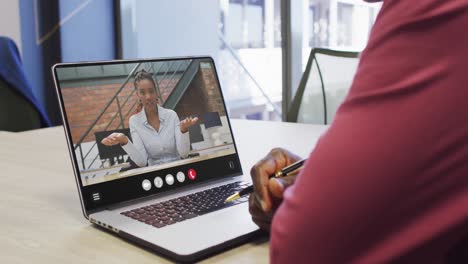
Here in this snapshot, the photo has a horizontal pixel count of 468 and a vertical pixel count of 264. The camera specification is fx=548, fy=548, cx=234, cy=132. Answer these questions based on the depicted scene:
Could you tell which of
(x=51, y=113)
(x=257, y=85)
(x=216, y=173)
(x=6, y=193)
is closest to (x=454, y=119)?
(x=216, y=173)

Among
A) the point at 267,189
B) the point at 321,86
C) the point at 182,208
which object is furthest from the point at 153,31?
the point at 267,189

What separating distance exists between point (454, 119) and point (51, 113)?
4.11 meters

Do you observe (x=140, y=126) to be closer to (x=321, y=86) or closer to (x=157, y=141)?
(x=157, y=141)

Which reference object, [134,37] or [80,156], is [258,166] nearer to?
[80,156]

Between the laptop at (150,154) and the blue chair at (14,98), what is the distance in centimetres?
186

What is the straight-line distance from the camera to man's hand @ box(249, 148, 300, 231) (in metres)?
0.73

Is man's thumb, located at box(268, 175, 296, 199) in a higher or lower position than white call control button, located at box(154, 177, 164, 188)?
higher

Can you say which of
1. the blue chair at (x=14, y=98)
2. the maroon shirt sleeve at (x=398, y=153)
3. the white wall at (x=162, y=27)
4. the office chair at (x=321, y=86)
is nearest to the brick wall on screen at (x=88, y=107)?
the maroon shirt sleeve at (x=398, y=153)

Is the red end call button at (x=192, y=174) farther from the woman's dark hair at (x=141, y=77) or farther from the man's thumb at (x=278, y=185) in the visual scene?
the man's thumb at (x=278, y=185)

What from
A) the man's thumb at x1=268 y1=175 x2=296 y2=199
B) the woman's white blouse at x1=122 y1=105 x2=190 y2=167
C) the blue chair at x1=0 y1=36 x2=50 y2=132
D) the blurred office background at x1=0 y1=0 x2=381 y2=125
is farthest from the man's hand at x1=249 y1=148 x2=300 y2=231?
the blurred office background at x1=0 y1=0 x2=381 y2=125

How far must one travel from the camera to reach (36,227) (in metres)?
0.85

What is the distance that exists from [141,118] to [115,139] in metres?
0.06

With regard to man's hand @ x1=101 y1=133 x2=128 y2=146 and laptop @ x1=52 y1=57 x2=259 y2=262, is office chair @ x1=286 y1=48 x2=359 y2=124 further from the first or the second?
man's hand @ x1=101 y1=133 x2=128 y2=146

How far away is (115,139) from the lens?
0.90 metres
